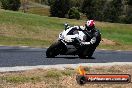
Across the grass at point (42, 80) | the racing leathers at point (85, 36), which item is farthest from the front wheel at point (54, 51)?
the grass at point (42, 80)

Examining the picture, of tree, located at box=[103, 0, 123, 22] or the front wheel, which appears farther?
tree, located at box=[103, 0, 123, 22]

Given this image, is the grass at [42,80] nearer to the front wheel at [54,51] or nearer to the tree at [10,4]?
the front wheel at [54,51]

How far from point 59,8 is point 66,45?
265 ft

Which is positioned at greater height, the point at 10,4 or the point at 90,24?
the point at 90,24

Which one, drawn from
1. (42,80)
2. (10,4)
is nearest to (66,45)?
(42,80)

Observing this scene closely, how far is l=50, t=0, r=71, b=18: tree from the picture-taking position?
100250 millimetres

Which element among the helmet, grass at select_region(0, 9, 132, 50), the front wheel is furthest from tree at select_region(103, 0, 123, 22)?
the front wheel

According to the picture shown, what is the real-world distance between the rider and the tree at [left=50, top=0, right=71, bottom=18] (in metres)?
79.8

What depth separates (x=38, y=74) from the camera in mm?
12633

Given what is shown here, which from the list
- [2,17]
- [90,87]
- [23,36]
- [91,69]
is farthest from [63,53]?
[2,17]

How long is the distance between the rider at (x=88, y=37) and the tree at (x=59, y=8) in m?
79.8

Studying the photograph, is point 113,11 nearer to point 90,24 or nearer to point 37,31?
point 37,31

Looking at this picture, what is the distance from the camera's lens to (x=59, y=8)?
99.9m

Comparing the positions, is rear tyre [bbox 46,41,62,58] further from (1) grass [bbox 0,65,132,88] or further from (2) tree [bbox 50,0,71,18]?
(2) tree [bbox 50,0,71,18]
